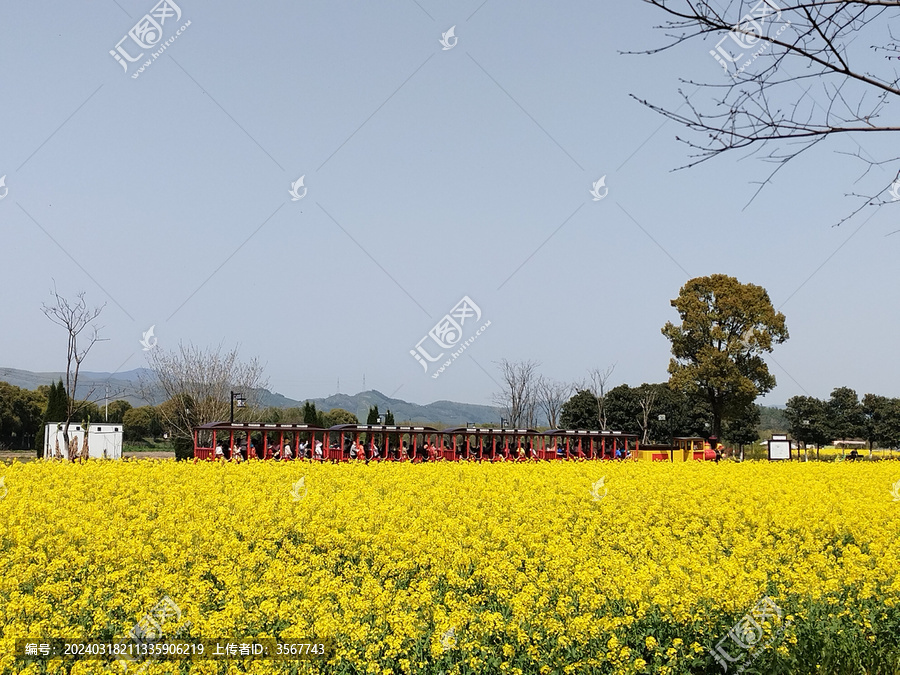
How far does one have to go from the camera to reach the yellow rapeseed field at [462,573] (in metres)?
5.41

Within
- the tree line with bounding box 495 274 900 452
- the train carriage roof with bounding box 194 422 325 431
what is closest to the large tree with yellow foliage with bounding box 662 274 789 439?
the tree line with bounding box 495 274 900 452

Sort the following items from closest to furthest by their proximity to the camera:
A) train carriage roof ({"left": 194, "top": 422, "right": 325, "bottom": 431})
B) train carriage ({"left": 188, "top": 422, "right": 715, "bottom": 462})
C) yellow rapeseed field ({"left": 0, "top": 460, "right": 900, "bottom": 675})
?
yellow rapeseed field ({"left": 0, "top": 460, "right": 900, "bottom": 675}) < train carriage roof ({"left": 194, "top": 422, "right": 325, "bottom": 431}) < train carriage ({"left": 188, "top": 422, "right": 715, "bottom": 462})

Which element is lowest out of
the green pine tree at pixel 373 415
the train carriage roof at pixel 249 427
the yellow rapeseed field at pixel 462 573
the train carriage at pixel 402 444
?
the yellow rapeseed field at pixel 462 573

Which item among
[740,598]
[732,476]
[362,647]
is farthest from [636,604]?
[732,476]

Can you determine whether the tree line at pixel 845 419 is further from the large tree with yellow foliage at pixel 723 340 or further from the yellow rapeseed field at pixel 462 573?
the yellow rapeseed field at pixel 462 573

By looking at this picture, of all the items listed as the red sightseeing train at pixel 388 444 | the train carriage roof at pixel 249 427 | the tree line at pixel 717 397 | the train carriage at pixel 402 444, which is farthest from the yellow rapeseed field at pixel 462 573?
the tree line at pixel 717 397

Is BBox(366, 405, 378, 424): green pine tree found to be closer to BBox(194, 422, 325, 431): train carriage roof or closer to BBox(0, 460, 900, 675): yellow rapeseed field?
BBox(194, 422, 325, 431): train carriage roof

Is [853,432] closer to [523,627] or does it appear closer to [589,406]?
[589,406]

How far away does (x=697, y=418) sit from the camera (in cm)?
6775

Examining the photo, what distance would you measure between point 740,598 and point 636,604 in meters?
0.75

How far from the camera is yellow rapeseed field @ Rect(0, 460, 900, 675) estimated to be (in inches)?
213

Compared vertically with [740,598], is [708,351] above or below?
above

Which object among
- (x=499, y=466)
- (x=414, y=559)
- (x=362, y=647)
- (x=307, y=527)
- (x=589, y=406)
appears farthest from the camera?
(x=589, y=406)

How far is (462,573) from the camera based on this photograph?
7312 mm
